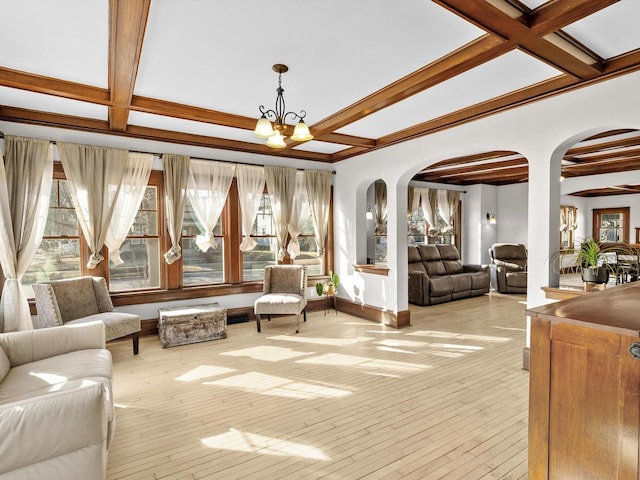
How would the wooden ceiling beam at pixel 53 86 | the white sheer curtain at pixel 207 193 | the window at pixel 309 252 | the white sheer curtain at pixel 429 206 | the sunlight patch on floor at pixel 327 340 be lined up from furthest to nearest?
the white sheer curtain at pixel 429 206, the window at pixel 309 252, the white sheer curtain at pixel 207 193, the sunlight patch on floor at pixel 327 340, the wooden ceiling beam at pixel 53 86

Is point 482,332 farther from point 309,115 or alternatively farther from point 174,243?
point 174,243

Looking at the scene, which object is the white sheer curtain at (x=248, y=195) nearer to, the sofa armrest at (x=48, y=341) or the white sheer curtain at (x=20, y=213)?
the white sheer curtain at (x=20, y=213)

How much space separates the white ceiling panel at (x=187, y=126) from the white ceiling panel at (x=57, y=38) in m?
1.05

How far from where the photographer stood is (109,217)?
14.6ft

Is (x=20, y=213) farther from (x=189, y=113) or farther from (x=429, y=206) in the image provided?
(x=429, y=206)

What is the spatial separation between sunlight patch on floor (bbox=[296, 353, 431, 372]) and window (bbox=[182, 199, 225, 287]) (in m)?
2.25

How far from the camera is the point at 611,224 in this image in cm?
1150

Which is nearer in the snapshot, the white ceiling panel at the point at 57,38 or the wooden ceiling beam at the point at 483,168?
the white ceiling panel at the point at 57,38

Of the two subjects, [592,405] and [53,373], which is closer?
[592,405]

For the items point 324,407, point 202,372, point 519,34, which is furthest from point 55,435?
point 519,34

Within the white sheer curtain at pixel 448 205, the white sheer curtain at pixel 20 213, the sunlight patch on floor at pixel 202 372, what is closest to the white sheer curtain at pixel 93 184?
the white sheer curtain at pixel 20 213

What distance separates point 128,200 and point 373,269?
3.67m

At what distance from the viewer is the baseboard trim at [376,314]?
5.23 m

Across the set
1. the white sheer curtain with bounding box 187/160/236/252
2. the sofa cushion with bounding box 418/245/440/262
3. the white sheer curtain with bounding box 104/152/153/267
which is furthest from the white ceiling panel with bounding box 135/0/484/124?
the sofa cushion with bounding box 418/245/440/262
